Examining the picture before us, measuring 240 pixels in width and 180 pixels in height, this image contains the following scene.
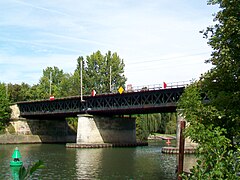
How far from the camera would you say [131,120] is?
247 feet

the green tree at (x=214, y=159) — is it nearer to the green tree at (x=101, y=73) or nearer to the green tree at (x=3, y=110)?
the green tree at (x=3, y=110)

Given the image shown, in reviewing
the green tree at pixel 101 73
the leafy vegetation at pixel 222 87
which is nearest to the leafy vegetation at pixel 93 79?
the green tree at pixel 101 73

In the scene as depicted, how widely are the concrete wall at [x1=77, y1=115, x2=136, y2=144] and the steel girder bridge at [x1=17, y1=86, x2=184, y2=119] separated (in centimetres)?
179

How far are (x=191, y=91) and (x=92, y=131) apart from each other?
5308cm

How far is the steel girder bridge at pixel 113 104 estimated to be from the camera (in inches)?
2341

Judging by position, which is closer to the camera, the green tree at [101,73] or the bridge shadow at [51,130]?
the bridge shadow at [51,130]

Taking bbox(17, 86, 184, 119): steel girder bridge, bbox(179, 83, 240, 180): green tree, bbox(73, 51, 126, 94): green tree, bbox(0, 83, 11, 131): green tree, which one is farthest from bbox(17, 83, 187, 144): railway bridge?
bbox(179, 83, 240, 180): green tree

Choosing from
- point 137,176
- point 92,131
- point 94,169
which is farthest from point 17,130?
point 137,176

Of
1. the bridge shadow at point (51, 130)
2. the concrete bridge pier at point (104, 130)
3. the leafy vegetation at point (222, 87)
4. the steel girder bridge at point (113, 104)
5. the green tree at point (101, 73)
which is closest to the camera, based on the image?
the leafy vegetation at point (222, 87)

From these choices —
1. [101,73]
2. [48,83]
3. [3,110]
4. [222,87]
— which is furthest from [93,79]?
[222,87]

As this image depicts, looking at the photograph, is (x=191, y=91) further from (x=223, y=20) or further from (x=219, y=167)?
(x=219, y=167)

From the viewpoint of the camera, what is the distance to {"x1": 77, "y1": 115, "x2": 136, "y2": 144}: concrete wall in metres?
67.2

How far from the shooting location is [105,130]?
69.9 m

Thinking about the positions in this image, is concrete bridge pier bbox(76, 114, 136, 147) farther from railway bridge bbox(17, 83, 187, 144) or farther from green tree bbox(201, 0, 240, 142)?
green tree bbox(201, 0, 240, 142)
